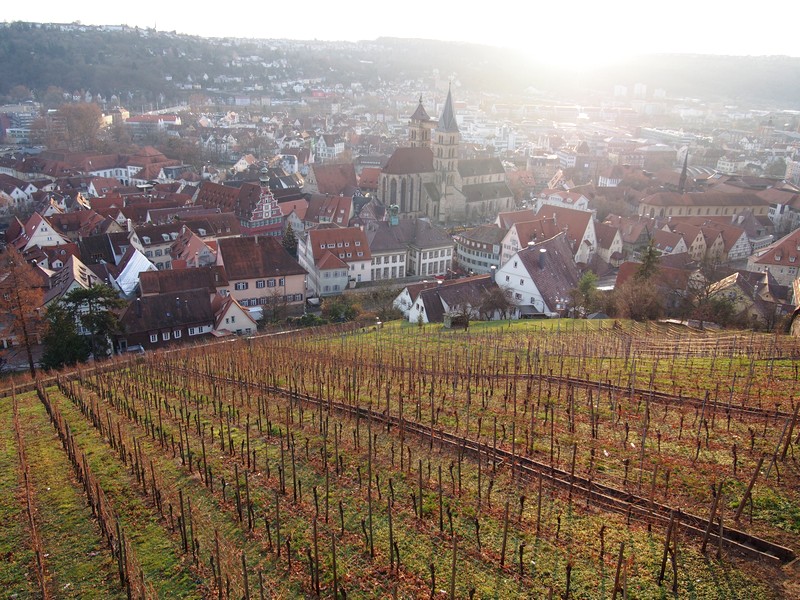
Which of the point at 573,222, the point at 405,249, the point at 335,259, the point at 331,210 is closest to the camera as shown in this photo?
the point at 335,259

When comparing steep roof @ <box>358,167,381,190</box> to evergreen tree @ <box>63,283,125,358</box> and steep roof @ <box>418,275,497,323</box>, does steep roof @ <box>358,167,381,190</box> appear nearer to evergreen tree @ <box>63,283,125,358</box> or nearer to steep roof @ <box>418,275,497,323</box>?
steep roof @ <box>418,275,497,323</box>

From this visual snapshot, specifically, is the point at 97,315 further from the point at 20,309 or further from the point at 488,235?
the point at 488,235

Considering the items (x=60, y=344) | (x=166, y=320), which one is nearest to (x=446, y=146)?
(x=166, y=320)

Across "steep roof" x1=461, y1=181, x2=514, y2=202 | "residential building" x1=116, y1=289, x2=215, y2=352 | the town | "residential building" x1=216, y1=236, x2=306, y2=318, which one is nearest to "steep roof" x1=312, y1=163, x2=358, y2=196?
the town

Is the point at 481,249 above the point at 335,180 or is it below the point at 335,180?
below

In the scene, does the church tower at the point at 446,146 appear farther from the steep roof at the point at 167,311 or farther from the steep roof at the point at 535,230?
the steep roof at the point at 167,311

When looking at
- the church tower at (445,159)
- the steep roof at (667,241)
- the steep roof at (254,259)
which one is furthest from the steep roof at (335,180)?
the steep roof at (667,241)

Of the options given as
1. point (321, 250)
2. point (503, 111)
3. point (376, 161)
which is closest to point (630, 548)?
point (321, 250)
